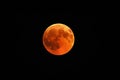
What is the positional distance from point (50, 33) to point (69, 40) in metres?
0.66

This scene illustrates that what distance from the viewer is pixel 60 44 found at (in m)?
13.7

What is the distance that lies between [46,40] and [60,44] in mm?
597

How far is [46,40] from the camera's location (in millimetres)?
14086

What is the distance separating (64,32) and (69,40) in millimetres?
326

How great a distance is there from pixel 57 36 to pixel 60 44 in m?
0.27

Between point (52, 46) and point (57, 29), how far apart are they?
1.88ft

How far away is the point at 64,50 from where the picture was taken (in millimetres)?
13938

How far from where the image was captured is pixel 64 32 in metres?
13.8

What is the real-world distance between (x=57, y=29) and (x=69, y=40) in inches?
20.8

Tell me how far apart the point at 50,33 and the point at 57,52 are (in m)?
0.67

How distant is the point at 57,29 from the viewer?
13.9m

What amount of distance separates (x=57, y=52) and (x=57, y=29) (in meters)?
0.76

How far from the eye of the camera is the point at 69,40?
13.9 meters

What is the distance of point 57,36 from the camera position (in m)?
13.7
